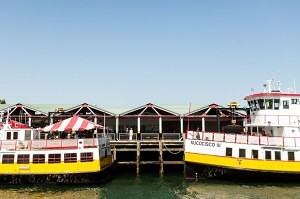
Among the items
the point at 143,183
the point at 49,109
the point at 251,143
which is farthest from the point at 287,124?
the point at 49,109

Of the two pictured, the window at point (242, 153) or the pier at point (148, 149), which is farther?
the pier at point (148, 149)

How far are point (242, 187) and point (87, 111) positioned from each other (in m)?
21.2

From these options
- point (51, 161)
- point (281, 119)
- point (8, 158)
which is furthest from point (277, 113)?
point (8, 158)

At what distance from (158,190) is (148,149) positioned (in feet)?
25.2

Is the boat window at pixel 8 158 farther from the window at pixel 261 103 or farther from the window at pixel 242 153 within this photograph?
the window at pixel 261 103

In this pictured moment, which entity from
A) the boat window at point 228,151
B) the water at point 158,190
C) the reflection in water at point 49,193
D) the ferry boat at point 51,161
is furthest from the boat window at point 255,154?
the reflection in water at point 49,193

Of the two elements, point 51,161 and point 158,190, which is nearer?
point 158,190

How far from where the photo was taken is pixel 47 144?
85.6 ft

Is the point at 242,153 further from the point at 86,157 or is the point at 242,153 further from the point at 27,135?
the point at 27,135

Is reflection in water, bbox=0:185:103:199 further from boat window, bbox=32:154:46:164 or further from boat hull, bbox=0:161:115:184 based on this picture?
boat window, bbox=32:154:46:164

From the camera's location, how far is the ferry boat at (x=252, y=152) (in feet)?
86.2

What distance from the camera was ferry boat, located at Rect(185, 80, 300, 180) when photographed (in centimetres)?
2628

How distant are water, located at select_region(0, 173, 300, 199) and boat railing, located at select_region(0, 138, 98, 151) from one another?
3.06m

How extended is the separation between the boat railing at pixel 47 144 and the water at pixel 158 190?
10.0 feet
